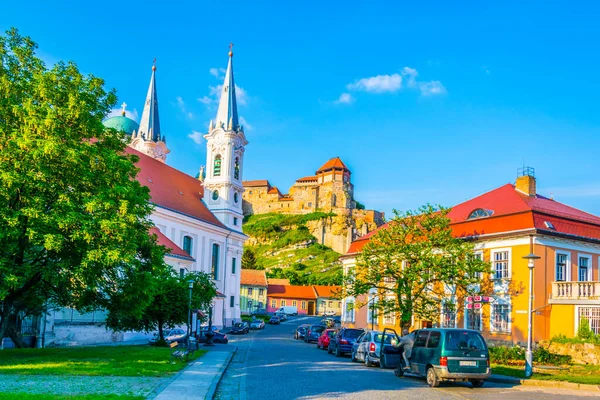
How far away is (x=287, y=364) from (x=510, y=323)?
41.4 feet

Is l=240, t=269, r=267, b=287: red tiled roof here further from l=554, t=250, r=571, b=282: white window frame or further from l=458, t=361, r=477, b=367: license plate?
l=458, t=361, r=477, b=367: license plate

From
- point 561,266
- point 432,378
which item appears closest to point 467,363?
point 432,378

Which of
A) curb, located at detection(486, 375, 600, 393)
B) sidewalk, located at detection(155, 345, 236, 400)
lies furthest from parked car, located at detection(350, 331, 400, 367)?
sidewalk, located at detection(155, 345, 236, 400)

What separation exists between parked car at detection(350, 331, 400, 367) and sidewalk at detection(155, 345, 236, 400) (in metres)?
5.65

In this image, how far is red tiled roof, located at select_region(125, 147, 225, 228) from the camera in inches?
2090

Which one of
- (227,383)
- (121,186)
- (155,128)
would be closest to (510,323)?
(227,383)

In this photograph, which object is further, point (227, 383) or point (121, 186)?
point (121, 186)

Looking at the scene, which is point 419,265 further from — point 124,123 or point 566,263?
point 124,123

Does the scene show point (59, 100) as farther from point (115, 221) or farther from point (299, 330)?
point (299, 330)

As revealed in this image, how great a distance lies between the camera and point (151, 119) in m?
69.1

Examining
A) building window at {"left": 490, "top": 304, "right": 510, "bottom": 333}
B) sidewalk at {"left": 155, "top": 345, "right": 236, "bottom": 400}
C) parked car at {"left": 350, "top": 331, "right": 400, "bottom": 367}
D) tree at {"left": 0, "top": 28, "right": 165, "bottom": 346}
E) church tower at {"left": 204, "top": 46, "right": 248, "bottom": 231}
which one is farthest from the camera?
church tower at {"left": 204, "top": 46, "right": 248, "bottom": 231}

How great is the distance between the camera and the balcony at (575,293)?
27125 millimetres

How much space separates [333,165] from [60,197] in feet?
441

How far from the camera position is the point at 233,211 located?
64688mm
